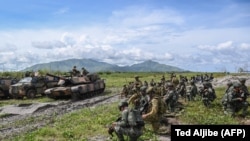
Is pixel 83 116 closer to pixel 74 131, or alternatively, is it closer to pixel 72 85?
pixel 74 131

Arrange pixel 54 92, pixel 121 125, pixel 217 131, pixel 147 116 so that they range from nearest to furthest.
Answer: pixel 217 131, pixel 121 125, pixel 147 116, pixel 54 92

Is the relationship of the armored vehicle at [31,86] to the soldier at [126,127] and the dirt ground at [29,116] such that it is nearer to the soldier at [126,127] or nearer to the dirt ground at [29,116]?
the dirt ground at [29,116]

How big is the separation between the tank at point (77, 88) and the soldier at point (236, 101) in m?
15.8

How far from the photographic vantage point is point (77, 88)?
36.2 meters

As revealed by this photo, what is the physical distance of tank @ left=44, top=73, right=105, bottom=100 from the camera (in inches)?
1422

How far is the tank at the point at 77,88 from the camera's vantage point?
36.1 m

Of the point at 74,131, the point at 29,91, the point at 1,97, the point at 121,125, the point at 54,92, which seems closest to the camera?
the point at 121,125

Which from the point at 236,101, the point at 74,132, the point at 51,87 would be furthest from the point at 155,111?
the point at 51,87

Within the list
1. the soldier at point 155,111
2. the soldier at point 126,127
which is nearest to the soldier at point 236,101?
the soldier at point 155,111

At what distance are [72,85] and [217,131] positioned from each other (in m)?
28.1

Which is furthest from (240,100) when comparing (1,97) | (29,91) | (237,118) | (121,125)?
(1,97)

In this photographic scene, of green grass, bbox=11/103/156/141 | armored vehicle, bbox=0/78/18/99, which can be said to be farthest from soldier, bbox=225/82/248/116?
armored vehicle, bbox=0/78/18/99

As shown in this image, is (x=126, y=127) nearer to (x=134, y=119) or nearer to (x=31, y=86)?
(x=134, y=119)

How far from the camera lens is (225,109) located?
24.5 metres
